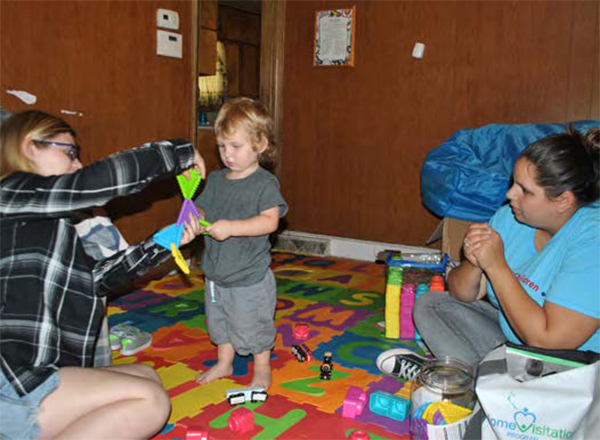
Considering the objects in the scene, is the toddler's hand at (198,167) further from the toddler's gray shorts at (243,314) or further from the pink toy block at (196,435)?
the pink toy block at (196,435)

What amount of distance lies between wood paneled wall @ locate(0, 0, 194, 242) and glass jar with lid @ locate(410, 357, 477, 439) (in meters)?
2.04

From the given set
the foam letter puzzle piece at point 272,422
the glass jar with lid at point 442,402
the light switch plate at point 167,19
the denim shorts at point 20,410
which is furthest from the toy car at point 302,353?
the light switch plate at point 167,19

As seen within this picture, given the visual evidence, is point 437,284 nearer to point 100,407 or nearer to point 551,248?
point 551,248

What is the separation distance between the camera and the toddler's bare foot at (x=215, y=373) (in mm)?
1974

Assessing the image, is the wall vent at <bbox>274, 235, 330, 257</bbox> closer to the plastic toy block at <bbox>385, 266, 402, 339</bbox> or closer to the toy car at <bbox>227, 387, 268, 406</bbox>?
the plastic toy block at <bbox>385, 266, 402, 339</bbox>

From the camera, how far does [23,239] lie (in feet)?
4.26

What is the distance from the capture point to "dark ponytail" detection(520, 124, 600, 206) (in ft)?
4.77

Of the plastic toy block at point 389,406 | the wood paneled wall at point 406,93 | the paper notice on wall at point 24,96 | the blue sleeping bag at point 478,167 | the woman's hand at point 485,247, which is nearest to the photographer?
the woman's hand at point 485,247

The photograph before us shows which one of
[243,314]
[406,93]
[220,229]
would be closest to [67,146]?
[220,229]

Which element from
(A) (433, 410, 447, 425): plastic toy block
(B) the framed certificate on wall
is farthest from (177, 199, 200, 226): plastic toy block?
(B) the framed certificate on wall

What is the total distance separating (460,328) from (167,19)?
7.86ft

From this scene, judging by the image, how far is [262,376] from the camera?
1.95 meters

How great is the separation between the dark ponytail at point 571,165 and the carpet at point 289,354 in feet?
2.68

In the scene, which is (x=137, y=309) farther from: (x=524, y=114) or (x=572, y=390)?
(x=524, y=114)
